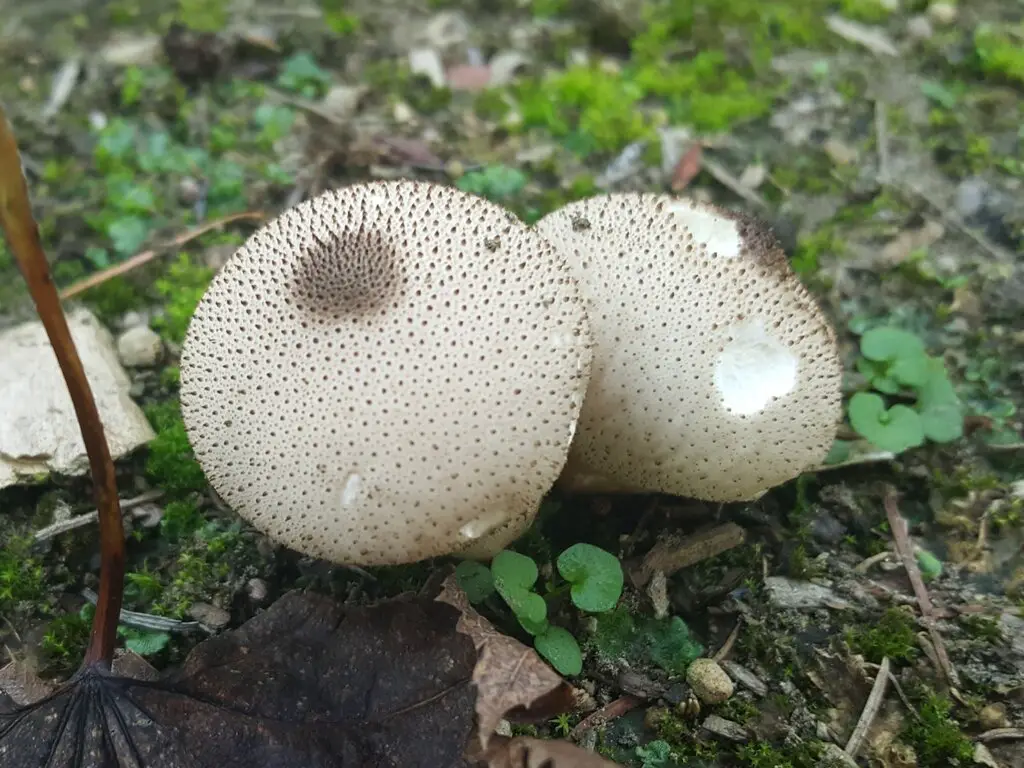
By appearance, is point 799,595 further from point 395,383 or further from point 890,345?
point 395,383

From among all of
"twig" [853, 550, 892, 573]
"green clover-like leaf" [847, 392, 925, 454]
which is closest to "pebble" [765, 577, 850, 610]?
"twig" [853, 550, 892, 573]

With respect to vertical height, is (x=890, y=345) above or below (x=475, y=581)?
above

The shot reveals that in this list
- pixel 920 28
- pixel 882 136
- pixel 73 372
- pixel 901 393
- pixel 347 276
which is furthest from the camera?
pixel 920 28

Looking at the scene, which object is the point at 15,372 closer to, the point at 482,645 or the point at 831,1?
the point at 482,645

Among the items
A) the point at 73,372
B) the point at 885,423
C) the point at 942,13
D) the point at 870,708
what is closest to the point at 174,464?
the point at 73,372

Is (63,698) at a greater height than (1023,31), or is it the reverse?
(1023,31)

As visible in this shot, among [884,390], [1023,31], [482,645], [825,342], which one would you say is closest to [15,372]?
[482,645]

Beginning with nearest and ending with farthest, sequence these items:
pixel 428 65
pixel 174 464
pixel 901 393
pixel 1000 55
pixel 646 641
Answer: pixel 646 641 → pixel 174 464 → pixel 901 393 → pixel 1000 55 → pixel 428 65

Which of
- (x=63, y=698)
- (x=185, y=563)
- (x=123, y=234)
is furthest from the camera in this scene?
(x=123, y=234)
